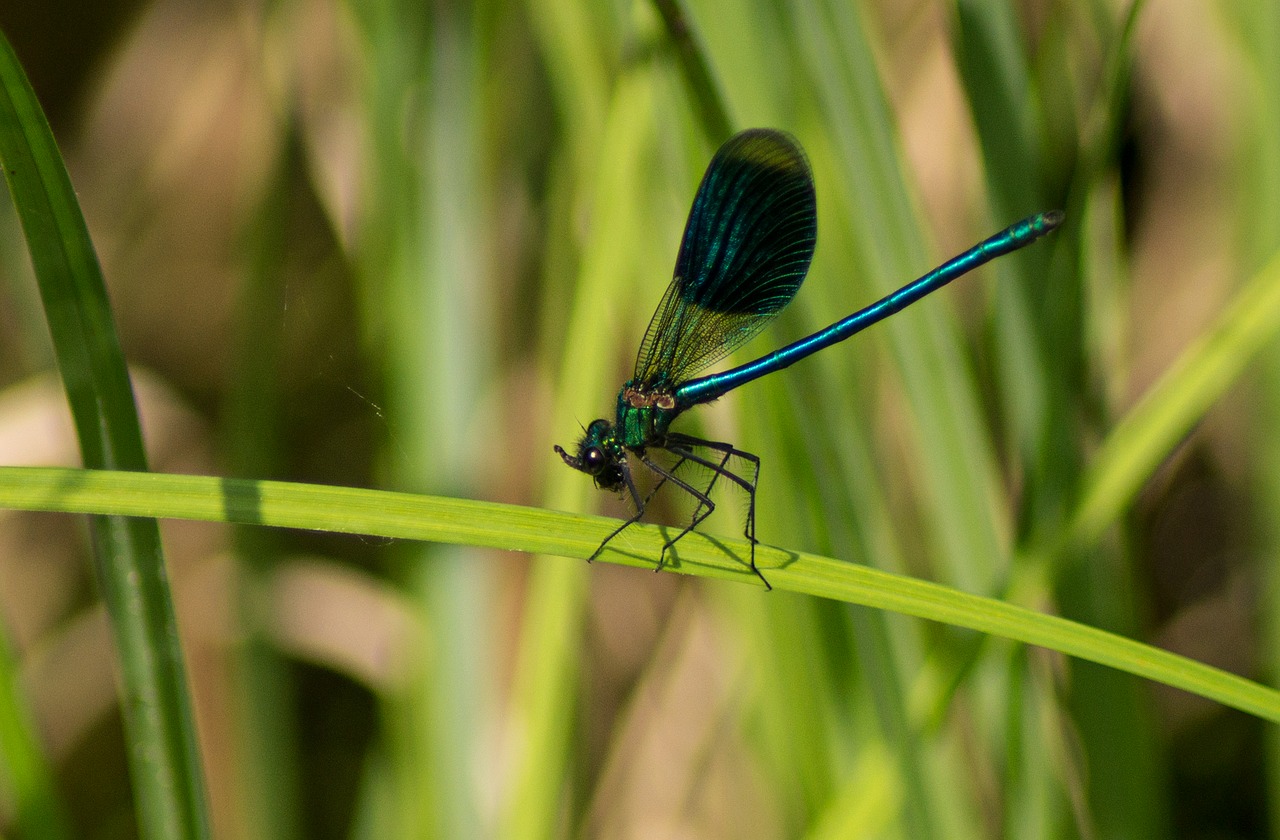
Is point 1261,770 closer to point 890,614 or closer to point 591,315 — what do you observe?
point 890,614

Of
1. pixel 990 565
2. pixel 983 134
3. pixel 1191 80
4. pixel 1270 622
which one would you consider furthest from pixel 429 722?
pixel 1191 80

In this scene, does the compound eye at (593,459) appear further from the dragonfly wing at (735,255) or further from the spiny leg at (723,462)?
the dragonfly wing at (735,255)

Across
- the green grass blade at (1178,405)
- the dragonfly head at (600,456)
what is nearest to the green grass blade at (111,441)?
the dragonfly head at (600,456)

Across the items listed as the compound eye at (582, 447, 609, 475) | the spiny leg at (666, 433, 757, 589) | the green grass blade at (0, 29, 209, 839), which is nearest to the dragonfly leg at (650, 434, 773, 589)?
the spiny leg at (666, 433, 757, 589)

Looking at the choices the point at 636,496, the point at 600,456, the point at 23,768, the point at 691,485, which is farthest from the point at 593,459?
the point at 23,768

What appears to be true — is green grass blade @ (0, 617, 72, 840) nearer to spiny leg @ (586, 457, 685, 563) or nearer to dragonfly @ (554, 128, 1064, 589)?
spiny leg @ (586, 457, 685, 563)

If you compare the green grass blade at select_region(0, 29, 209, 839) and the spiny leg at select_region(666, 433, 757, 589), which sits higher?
the green grass blade at select_region(0, 29, 209, 839)

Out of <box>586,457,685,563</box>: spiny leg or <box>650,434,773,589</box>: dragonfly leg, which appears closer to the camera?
<box>586,457,685,563</box>: spiny leg

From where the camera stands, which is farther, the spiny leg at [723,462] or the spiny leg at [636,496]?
the spiny leg at [723,462]
